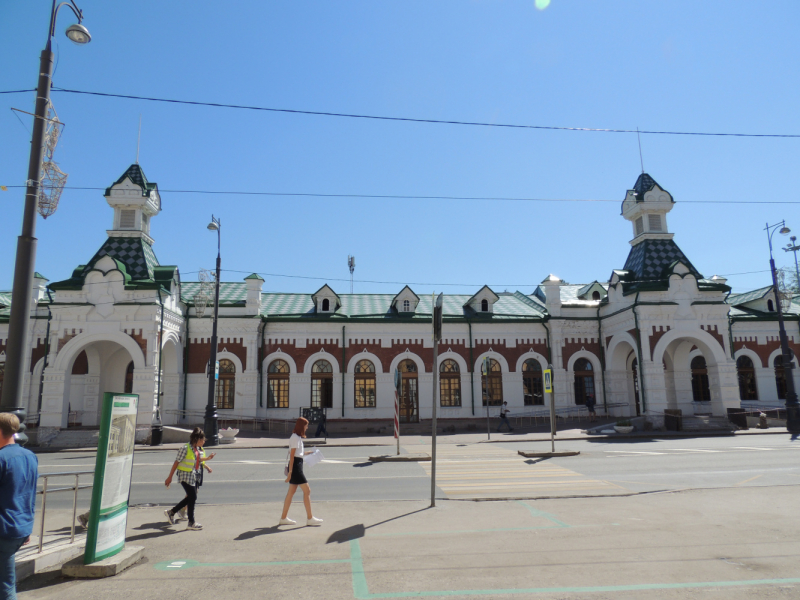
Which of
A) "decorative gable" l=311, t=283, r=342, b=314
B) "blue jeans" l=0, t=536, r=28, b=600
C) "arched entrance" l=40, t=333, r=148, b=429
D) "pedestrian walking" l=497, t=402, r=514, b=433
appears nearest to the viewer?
"blue jeans" l=0, t=536, r=28, b=600

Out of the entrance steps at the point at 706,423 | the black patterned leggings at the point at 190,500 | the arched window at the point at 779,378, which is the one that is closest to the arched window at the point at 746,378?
the arched window at the point at 779,378

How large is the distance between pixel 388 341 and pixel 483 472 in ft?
53.6

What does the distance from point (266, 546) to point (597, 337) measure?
27.8 metres

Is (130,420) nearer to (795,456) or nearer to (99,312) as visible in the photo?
(795,456)

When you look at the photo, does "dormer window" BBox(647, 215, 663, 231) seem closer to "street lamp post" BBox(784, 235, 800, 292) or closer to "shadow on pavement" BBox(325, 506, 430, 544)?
"street lamp post" BBox(784, 235, 800, 292)

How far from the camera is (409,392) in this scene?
30562mm

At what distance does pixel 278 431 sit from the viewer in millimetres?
28250

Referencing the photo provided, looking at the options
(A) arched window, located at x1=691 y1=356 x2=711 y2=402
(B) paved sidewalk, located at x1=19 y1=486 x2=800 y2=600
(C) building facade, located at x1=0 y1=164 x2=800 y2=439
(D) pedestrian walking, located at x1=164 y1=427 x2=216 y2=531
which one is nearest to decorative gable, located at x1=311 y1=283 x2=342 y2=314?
(C) building facade, located at x1=0 y1=164 x2=800 y2=439

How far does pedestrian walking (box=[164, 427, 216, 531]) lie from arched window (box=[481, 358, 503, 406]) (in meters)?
23.0

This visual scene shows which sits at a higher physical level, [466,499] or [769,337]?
[769,337]

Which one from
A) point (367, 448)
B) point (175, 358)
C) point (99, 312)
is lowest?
point (367, 448)

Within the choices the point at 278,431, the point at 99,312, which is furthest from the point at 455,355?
the point at 99,312

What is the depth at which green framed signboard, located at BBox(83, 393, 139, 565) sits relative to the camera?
6.52 m

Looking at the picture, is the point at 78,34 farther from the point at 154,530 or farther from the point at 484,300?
the point at 484,300
